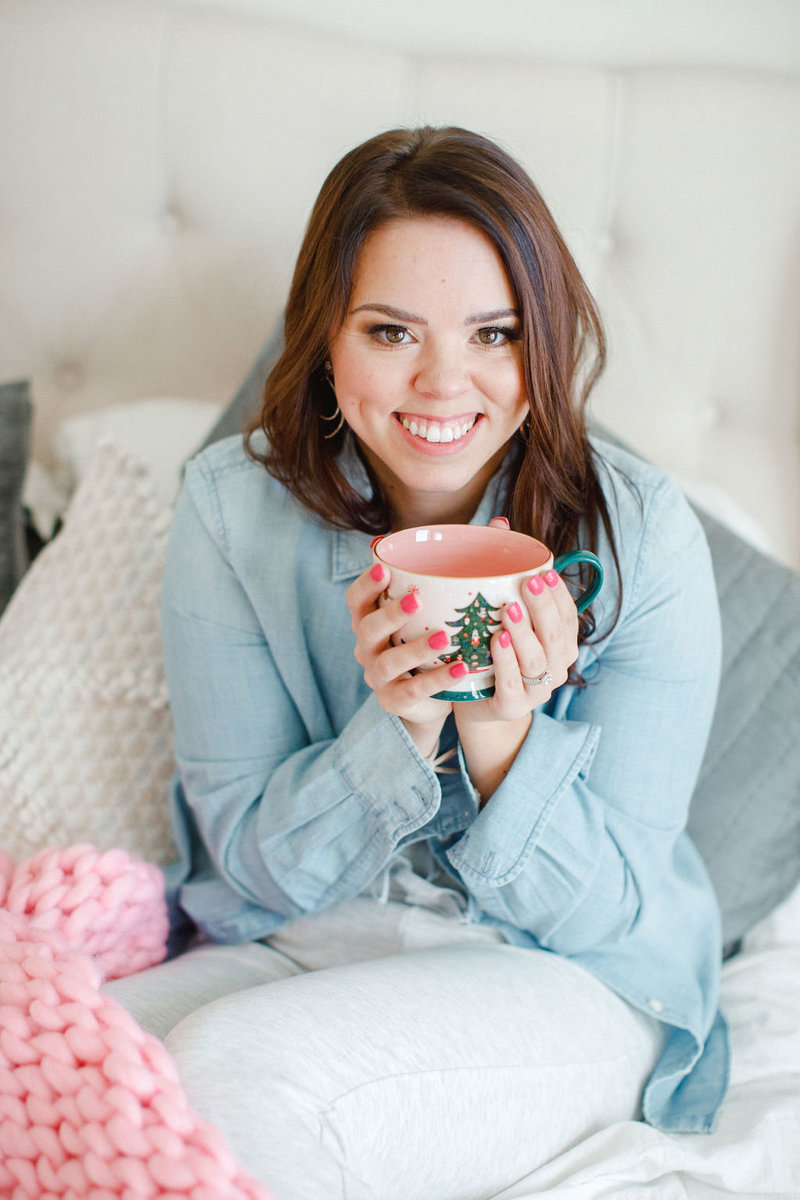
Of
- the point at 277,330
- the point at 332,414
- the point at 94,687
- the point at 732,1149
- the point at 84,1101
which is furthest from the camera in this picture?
the point at 277,330

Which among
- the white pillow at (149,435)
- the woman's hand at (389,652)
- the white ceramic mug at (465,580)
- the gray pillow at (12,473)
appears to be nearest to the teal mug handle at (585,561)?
the white ceramic mug at (465,580)

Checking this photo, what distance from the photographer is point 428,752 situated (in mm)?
873

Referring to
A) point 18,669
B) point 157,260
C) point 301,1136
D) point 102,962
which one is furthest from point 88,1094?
point 157,260

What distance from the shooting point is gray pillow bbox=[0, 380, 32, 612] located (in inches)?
50.0

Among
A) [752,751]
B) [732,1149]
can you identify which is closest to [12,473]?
[752,751]

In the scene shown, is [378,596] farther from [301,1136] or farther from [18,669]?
[18,669]

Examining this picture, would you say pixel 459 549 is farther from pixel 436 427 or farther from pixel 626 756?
pixel 626 756

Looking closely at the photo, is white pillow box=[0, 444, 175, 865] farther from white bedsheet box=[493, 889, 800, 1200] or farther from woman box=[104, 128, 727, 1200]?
white bedsheet box=[493, 889, 800, 1200]

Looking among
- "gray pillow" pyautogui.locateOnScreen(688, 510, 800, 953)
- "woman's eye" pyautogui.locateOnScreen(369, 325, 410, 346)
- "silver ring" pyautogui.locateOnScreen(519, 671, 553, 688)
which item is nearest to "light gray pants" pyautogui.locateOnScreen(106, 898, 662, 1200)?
"gray pillow" pyautogui.locateOnScreen(688, 510, 800, 953)

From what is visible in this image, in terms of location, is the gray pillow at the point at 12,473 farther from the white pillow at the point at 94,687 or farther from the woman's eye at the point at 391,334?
the woman's eye at the point at 391,334

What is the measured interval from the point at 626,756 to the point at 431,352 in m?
0.43

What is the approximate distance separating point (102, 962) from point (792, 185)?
1.27 metres

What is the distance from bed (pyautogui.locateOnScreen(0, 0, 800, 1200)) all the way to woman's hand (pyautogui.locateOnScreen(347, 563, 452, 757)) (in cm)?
40

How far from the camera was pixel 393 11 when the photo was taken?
138cm
